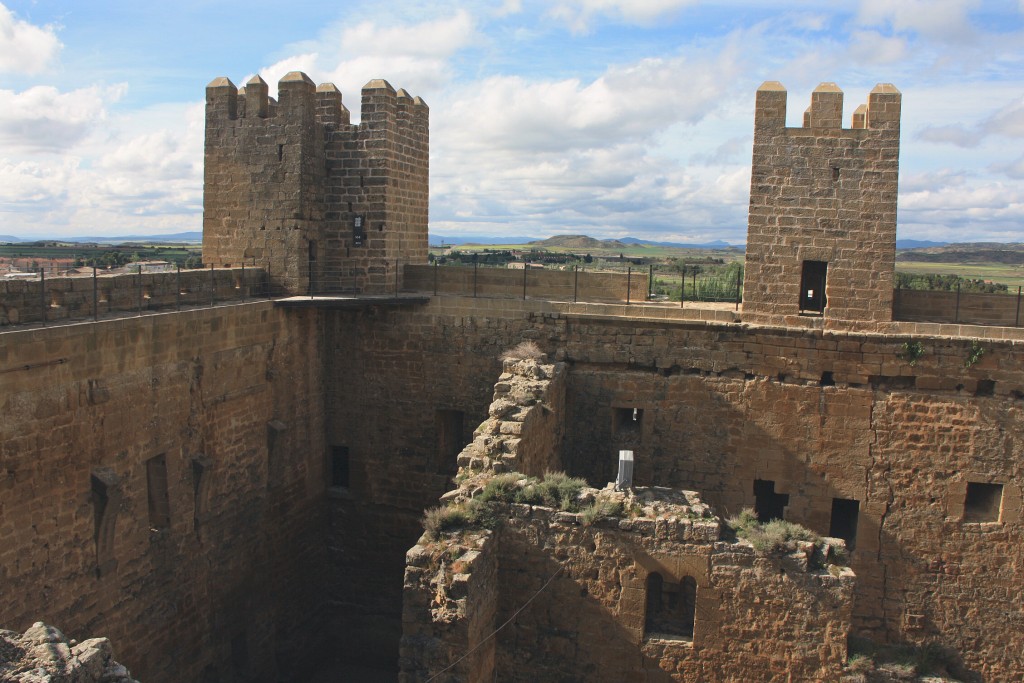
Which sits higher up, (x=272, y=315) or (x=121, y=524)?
(x=272, y=315)

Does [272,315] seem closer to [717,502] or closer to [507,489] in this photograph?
[507,489]

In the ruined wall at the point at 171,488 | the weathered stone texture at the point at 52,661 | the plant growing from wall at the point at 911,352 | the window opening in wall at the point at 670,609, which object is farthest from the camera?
the plant growing from wall at the point at 911,352

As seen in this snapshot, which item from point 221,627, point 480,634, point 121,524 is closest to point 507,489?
point 480,634

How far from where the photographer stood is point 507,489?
391 inches

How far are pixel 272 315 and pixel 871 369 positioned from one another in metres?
9.55

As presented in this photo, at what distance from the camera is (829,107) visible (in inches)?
510

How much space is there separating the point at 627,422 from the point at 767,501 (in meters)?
2.60

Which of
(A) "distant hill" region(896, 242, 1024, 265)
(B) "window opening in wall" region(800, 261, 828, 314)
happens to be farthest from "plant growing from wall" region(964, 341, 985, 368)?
(A) "distant hill" region(896, 242, 1024, 265)

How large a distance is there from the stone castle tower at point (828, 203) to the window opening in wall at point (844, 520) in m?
2.88

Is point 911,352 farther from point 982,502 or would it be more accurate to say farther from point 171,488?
point 171,488

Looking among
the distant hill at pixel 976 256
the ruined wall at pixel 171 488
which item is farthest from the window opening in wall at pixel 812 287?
the distant hill at pixel 976 256

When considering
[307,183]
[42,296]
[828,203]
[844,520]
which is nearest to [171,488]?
[42,296]

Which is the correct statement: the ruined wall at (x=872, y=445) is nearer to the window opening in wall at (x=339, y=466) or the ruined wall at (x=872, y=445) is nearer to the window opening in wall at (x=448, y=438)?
the window opening in wall at (x=448, y=438)

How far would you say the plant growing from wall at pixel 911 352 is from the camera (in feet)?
42.0
